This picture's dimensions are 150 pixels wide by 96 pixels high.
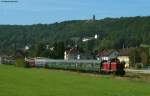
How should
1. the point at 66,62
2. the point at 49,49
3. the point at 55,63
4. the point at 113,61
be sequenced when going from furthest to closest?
the point at 49,49 → the point at 55,63 → the point at 66,62 → the point at 113,61

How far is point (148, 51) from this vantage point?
123m

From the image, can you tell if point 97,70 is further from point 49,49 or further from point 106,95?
point 49,49

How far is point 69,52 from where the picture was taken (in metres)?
164

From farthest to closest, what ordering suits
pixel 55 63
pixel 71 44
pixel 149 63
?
pixel 71 44, pixel 149 63, pixel 55 63

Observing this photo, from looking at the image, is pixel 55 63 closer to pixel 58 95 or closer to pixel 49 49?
pixel 58 95

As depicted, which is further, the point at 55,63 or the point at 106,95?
the point at 55,63

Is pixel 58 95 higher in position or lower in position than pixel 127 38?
lower

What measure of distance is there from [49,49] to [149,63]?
47521 mm

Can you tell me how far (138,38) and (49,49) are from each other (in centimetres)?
5368

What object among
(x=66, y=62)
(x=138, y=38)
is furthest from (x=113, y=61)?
(x=138, y=38)

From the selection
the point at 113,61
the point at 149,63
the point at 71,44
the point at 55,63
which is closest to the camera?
the point at 113,61

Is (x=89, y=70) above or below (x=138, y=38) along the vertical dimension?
below

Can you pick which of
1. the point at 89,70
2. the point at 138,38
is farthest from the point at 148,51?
the point at 138,38

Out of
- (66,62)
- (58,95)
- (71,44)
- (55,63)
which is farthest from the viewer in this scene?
(71,44)
